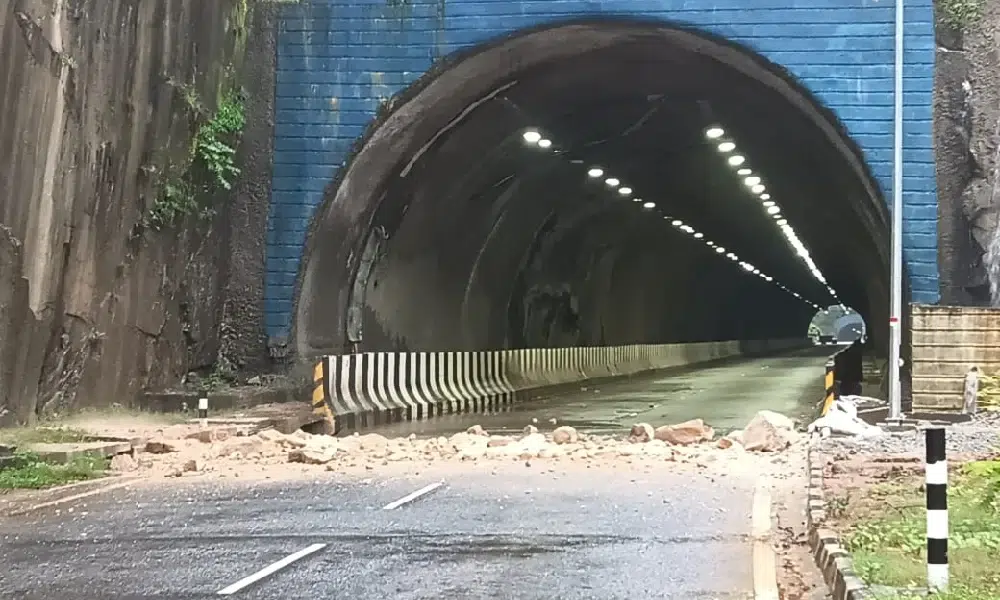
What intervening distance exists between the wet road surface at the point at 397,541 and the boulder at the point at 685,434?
3.77 metres

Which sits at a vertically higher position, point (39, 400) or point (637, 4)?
point (637, 4)

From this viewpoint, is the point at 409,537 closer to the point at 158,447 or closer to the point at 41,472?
the point at 41,472

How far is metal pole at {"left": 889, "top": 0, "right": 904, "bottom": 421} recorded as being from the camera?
17.7m

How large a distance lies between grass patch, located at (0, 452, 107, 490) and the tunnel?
9723mm

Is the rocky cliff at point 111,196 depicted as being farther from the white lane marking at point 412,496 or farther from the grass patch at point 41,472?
the white lane marking at point 412,496

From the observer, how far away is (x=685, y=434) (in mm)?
17000

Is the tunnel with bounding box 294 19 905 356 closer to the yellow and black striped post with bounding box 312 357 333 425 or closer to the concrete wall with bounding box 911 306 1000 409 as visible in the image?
the yellow and black striped post with bounding box 312 357 333 425

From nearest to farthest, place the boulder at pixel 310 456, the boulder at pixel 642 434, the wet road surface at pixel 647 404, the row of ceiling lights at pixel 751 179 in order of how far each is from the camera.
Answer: the boulder at pixel 310 456 → the boulder at pixel 642 434 → the wet road surface at pixel 647 404 → the row of ceiling lights at pixel 751 179

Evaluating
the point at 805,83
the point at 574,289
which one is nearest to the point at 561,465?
the point at 805,83

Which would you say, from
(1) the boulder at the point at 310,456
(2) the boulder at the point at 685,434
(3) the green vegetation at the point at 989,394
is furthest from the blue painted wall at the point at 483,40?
(1) the boulder at the point at 310,456

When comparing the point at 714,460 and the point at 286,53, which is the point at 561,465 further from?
the point at 286,53

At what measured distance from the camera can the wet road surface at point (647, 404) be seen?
2241 centimetres

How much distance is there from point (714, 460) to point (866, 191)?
33.6 ft

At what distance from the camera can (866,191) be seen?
23.4m
